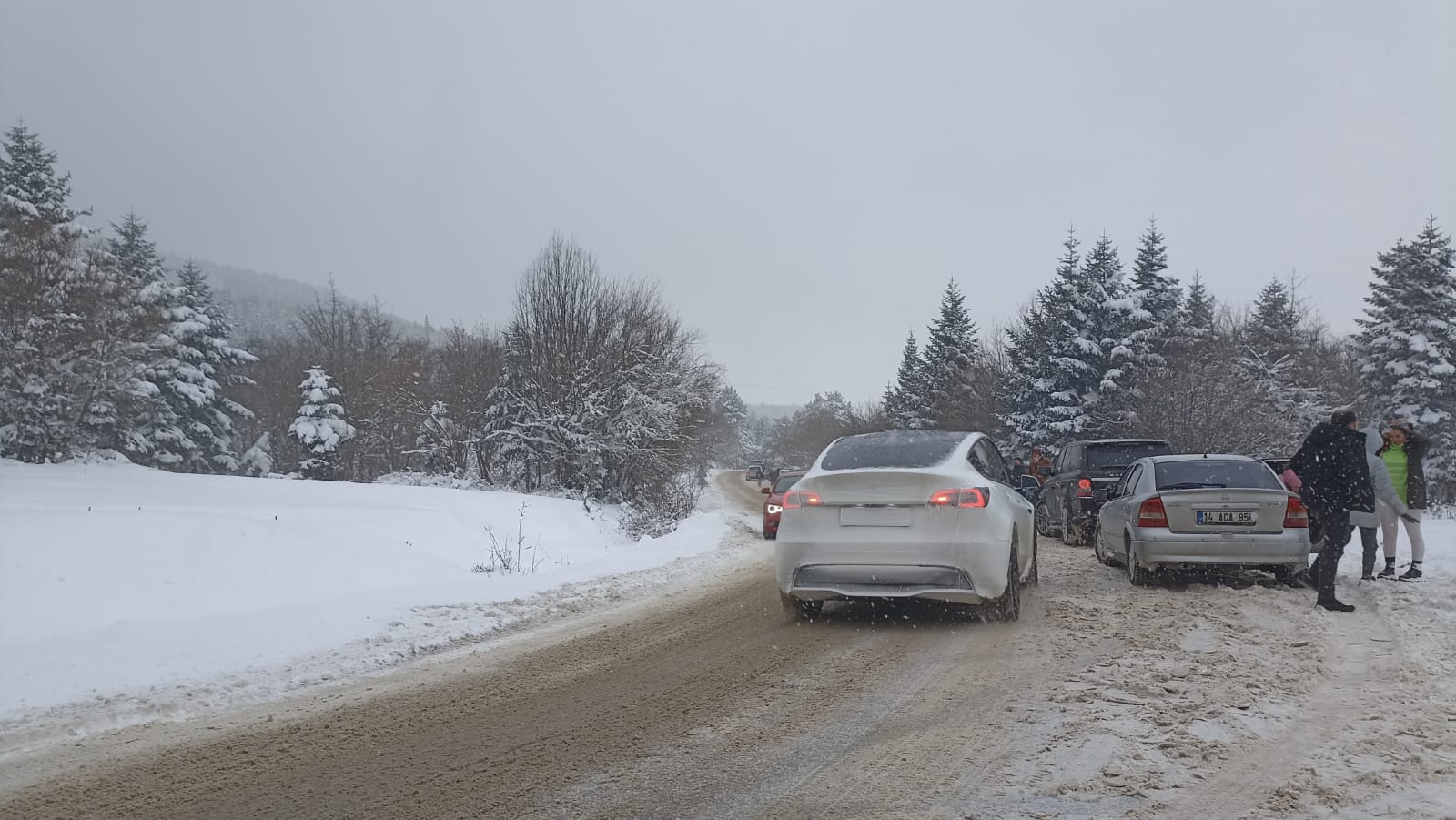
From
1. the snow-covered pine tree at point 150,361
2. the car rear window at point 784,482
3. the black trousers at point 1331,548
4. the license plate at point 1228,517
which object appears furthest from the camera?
the snow-covered pine tree at point 150,361

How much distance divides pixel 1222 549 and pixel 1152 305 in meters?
30.8

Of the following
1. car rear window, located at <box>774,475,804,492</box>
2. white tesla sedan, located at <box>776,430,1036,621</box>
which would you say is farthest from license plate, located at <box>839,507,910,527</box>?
car rear window, located at <box>774,475,804,492</box>

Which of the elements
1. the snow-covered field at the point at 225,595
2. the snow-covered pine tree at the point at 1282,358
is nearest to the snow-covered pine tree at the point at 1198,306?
the snow-covered pine tree at the point at 1282,358

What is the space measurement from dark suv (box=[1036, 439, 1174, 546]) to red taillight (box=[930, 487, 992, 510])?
8768 millimetres

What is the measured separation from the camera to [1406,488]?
9.98 metres

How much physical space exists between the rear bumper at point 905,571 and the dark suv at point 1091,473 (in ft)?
28.9

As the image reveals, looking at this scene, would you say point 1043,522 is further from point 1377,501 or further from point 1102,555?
point 1377,501

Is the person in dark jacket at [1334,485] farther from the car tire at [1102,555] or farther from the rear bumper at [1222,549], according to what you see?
the car tire at [1102,555]

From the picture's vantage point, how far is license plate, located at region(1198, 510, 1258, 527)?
8875 mm

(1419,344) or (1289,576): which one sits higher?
(1419,344)

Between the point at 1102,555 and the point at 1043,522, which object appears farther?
the point at 1043,522

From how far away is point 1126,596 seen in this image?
889cm

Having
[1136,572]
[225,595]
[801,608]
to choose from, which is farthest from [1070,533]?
[225,595]

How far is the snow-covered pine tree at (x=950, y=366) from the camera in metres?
44.1
